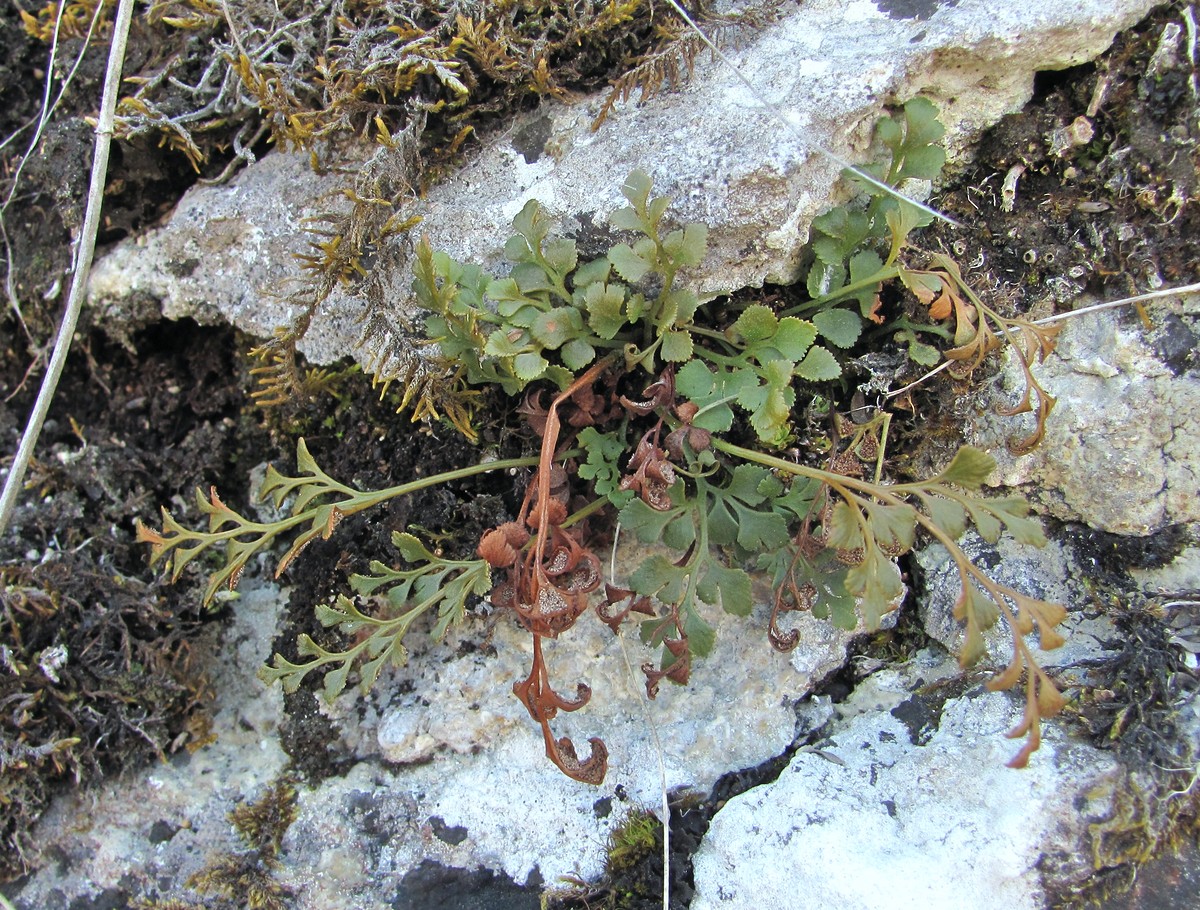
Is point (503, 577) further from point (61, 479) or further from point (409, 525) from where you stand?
point (61, 479)

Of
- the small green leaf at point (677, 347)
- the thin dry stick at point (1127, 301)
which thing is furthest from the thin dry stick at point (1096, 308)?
the small green leaf at point (677, 347)

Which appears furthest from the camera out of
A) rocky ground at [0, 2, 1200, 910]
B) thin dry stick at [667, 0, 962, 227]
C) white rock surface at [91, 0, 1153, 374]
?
white rock surface at [91, 0, 1153, 374]

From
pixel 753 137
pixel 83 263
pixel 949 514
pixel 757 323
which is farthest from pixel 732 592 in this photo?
pixel 83 263

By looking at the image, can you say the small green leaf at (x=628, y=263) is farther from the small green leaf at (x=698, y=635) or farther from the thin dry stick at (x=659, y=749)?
the small green leaf at (x=698, y=635)

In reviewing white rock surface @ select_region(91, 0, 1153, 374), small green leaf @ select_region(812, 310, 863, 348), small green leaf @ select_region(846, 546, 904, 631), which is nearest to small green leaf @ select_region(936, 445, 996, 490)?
small green leaf @ select_region(846, 546, 904, 631)

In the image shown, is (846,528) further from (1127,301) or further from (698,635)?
(1127,301)

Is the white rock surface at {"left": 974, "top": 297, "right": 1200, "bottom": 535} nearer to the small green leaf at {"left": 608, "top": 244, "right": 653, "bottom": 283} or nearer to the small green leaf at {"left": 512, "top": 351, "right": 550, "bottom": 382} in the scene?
the small green leaf at {"left": 608, "top": 244, "right": 653, "bottom": 283}

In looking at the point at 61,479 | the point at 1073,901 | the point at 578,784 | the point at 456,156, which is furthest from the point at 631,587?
the point at 61,479

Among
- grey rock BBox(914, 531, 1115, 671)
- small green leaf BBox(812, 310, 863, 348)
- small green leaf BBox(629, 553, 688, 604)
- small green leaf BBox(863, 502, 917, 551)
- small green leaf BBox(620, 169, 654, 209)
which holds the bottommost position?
grey rock BBox(914, 531, 1115, 671)
